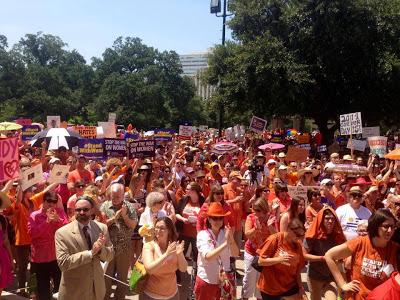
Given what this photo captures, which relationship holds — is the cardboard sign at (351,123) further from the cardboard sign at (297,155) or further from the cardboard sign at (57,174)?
the cardboard sign at (57,174)

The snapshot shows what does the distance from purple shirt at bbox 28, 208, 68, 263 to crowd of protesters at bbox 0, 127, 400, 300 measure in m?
0.01

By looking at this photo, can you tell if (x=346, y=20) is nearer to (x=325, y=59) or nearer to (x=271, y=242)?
(x=325, y=59)

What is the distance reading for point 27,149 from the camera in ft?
46.1

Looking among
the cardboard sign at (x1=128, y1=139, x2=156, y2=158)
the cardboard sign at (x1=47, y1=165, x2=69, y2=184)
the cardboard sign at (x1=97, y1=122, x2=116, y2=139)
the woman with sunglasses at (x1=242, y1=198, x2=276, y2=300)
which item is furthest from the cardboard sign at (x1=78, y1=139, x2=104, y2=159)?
the woman with sunglasses at (x1=242, y1=198, x2=276, y2=300)

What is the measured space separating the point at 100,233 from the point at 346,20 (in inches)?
845

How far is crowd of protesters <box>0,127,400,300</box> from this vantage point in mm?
4348

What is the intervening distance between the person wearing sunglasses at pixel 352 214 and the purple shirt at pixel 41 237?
3675 mm

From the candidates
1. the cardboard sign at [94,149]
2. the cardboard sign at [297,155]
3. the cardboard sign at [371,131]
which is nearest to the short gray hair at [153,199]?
the cardboard sign at [94,149]

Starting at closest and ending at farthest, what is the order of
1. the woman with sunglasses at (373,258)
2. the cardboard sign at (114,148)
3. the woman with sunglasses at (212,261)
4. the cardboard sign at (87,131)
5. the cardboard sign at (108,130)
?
1. the woman with sunglasses at (373,258)
2. the woman with sunglasses at (212,261)
3. the cardboard sign at (114,148)
4. the cardboard sign at (108,130)
5. the cardboard sign at (87,131)

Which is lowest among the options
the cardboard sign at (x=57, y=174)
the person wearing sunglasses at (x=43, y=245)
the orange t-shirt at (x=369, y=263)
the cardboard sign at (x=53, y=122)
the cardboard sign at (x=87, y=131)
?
the person wearing sunglasses at (x=43, y=245)

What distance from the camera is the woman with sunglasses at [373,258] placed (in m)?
4.10

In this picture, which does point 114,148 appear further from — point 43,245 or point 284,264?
point 284,264

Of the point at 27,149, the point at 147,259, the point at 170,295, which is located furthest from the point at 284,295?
the point at 27,149

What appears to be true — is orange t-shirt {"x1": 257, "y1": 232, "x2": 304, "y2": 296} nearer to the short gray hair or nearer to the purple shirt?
the short gray hair
